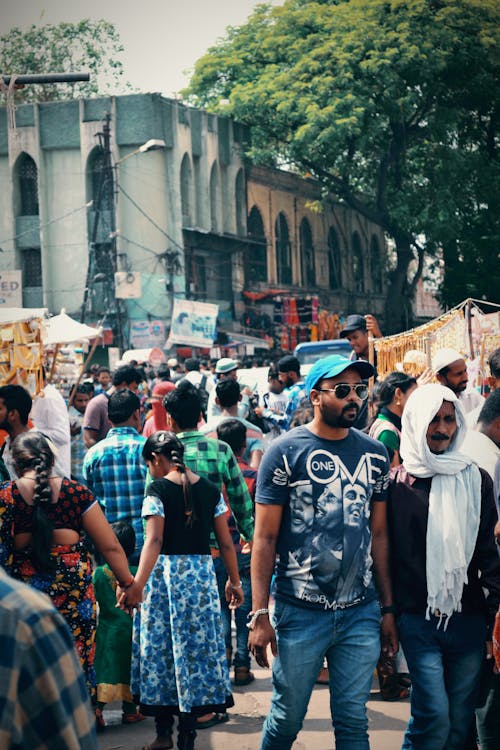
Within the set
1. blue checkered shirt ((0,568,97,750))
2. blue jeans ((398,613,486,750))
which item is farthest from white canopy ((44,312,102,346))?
blue checkered shirt ((0,568,97,750))

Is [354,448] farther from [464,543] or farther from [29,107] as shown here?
[29,107]

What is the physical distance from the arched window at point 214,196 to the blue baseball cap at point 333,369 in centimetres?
3363

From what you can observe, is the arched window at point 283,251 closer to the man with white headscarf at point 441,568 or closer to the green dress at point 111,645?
the green dress at point 111,645

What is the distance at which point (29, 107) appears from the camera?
35281 millimetres

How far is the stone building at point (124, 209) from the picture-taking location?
3400 cm

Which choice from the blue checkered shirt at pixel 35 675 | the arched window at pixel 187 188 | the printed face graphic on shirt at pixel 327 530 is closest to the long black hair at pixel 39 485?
the printed face graphic on shirt at pixel 327 530

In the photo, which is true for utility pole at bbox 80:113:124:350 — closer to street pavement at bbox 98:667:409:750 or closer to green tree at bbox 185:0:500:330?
green tree at bbox 185:0:500:330

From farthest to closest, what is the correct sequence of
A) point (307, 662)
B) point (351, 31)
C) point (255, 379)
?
point (351, 31) < point (255, 379) < point (307, 662)

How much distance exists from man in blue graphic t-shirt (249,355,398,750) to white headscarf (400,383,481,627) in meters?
0.19

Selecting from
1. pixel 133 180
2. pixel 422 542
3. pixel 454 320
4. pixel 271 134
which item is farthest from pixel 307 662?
pixel 271 134

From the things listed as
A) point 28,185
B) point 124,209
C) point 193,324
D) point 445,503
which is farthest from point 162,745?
point 28,185

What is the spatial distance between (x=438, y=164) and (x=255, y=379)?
22042 millimetres

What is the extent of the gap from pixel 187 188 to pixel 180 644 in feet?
105

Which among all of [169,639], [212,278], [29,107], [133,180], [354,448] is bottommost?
[169,639]
